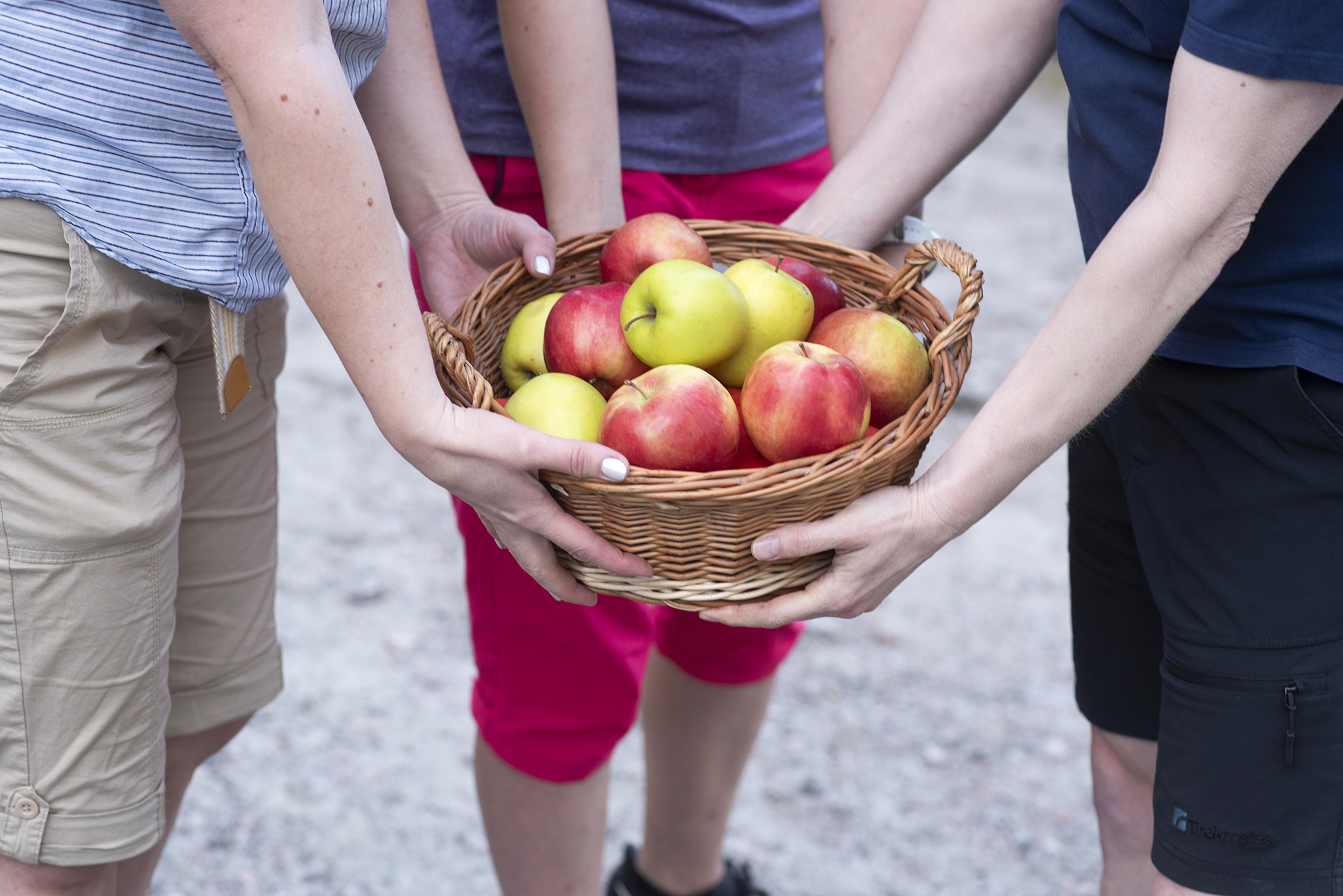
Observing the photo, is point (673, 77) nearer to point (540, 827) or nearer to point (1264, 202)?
point (1264, 202)

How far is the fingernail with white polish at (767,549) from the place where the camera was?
1.22 meters

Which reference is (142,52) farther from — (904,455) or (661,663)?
(661,663)

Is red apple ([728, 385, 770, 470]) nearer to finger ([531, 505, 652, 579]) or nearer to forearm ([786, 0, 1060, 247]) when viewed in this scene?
finger ([531, 505, 652, 579])

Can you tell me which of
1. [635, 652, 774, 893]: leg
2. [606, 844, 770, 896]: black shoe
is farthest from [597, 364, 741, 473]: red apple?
[606, 844, 770, 896]: black shoe

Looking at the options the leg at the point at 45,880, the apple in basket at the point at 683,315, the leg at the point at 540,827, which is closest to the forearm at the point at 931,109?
the apple in basket at the point at 683,315

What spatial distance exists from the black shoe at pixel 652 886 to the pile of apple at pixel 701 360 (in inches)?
48.3

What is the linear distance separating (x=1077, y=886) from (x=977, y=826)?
0.23 m

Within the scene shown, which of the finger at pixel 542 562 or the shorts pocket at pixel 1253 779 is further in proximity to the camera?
the finger at pixel 542 562

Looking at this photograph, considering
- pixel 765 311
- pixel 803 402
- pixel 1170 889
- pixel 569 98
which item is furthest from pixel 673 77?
pixel 1170 889

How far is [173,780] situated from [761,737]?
4.89 ft

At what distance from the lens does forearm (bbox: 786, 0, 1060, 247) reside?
162cm

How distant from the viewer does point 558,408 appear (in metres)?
1.33

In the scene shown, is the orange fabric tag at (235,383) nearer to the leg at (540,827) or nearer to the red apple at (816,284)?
the red apple at (816,284)

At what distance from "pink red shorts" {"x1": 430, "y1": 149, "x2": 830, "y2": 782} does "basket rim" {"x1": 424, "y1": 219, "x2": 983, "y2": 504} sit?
9.6 inches
